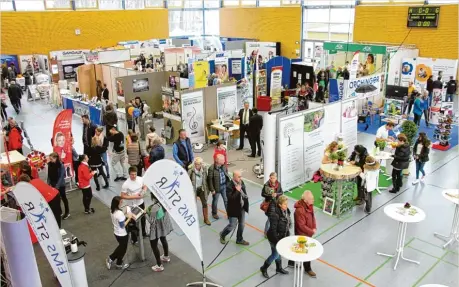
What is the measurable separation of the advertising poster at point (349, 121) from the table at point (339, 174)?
2625 mm

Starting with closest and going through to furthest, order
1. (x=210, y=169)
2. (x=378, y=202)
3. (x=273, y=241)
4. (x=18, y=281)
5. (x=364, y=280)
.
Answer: (x=18, y=281) < (x=273, y=241) < (x=364, y=280) < (x=210, y=169) < (x=378, y=202)

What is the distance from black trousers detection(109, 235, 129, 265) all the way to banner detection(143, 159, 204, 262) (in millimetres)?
1345

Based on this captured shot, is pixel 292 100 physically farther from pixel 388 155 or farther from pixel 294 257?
pixel 294 257

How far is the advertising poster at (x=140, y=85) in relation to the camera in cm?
1505

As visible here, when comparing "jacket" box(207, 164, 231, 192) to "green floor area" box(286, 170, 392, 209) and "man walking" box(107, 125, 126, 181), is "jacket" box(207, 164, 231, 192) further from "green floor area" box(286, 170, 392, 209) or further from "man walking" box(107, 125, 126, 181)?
"man walking" box(107, 125, 126, 181)

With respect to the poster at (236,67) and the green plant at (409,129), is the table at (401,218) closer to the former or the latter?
the green plant at (409,129)

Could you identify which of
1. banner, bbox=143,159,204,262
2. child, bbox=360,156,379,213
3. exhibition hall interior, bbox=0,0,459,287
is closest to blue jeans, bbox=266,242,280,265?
exhibition hall interior, bbox=0,0,459,287

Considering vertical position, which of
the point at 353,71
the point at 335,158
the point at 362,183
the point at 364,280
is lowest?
the point at 364,280

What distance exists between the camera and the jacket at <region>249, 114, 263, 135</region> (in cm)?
1143

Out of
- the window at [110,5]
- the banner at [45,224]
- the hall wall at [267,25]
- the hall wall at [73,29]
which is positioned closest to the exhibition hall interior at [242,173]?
the banner at [45,224]

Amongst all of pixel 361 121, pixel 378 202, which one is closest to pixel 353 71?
pixel 361 121

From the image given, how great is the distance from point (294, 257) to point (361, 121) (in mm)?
10746

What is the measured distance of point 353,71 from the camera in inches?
549

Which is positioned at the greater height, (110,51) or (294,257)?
(110,51)
